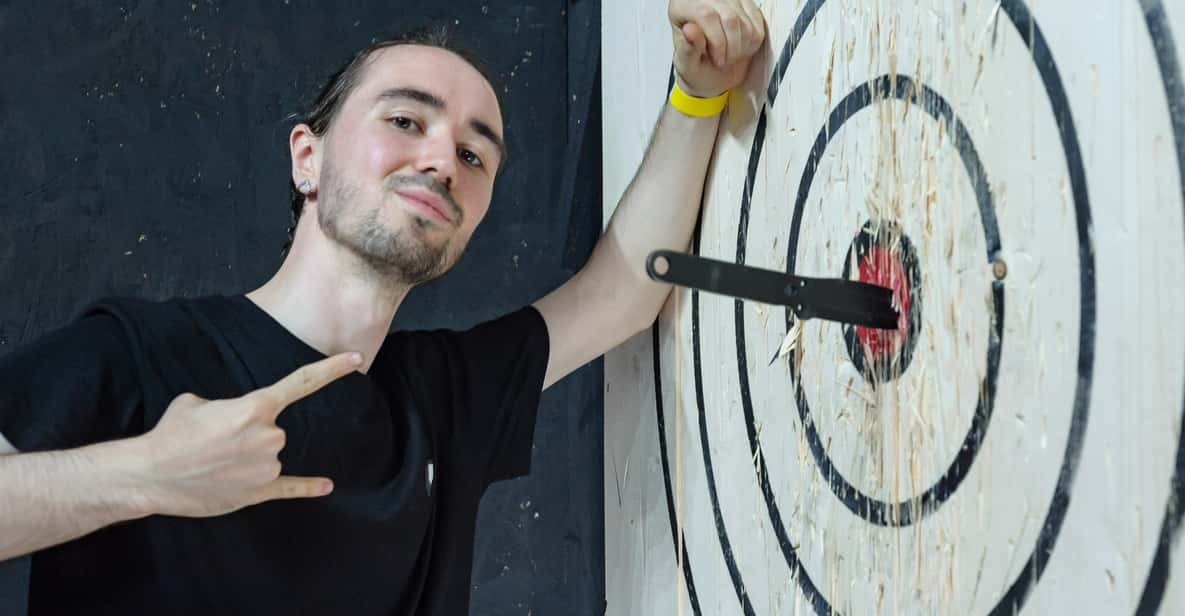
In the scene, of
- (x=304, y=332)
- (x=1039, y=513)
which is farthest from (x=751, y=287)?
(x=304, y=332)

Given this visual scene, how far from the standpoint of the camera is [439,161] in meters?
1.14

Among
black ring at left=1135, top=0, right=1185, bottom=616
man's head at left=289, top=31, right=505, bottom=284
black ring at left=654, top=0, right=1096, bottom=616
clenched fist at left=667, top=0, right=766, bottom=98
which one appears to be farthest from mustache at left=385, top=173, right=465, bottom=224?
black ring at left=1135, top=0, right=1185, bottom=616

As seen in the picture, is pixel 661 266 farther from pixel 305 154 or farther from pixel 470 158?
pixel 305 154

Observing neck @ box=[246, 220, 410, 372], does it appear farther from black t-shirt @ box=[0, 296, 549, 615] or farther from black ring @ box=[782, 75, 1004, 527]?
black ring @ box=[782, 75, 1004, 527]

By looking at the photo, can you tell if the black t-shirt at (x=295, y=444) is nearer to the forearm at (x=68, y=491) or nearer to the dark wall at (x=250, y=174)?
the forearm at (x=68, y=491)

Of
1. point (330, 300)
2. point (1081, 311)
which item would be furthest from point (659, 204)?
point (1081, 311)

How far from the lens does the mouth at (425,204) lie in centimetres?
113

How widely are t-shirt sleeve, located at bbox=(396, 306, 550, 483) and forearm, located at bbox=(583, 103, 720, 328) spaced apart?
111mm

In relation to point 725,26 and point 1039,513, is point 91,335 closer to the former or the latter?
point 725,26

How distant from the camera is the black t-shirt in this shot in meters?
1.01

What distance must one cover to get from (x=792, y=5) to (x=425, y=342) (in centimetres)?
54

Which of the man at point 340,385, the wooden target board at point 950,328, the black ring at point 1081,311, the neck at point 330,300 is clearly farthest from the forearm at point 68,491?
the black ring at point 1081,311

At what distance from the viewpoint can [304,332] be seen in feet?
3.76

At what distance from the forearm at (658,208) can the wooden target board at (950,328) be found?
2 centimetres
